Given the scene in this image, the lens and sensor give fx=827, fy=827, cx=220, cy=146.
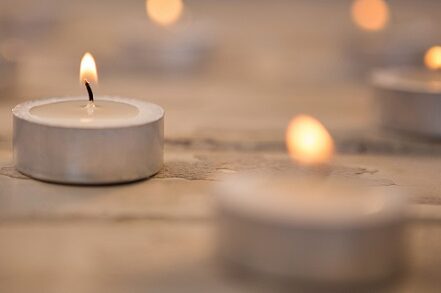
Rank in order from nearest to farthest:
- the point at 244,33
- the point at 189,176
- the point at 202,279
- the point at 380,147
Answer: the point at 202,279, the point at 189,176, the point at 380,147, the point at 244,33

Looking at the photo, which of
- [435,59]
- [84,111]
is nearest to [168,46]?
[435,59]

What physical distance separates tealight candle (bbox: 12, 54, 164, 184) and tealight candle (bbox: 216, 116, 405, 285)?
255 millimetres

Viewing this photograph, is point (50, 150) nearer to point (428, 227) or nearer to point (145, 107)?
point (145, 107)

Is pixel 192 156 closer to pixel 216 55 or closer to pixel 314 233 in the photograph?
pixel 314 233

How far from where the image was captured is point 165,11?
210cm

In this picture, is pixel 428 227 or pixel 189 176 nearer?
pixel 428 227

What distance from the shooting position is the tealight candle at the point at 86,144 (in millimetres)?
944

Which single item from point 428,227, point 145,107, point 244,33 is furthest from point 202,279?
point 244,33

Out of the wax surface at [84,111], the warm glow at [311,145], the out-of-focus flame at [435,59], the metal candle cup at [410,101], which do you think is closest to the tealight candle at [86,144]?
the wax surface at [84,111]

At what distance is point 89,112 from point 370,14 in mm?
1458

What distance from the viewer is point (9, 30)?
221 cm

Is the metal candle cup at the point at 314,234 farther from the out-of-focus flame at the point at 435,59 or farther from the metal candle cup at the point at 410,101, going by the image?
the out-of-focus flame at the point at 435,59

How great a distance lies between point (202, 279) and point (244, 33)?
1.52 metres

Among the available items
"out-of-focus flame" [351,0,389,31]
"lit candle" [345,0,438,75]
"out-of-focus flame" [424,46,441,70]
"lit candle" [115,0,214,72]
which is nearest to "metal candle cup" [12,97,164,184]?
"out-of-focus flame" [424,46,441,70]
